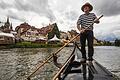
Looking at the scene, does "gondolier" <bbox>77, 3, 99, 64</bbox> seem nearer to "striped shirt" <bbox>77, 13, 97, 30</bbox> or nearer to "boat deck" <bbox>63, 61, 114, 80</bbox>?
Result: "striped shirt" <bbox>77, 13, 97, 30</bbox>

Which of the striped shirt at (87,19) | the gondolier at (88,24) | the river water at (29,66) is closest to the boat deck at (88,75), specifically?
the gondolier at (88,24)

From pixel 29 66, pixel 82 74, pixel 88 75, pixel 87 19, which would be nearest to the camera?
pixel 88 75

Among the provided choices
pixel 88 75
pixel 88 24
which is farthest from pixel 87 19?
pixel 88 75

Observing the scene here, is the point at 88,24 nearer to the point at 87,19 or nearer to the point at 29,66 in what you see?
the point at 87,19

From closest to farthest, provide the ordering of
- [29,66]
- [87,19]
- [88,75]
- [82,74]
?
1. [88,75]
2. [82,74]
3. [87,19]
4. [29,66]

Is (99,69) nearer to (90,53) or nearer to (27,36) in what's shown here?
(90,53)

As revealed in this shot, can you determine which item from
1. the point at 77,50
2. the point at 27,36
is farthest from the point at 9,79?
the point at 27,36

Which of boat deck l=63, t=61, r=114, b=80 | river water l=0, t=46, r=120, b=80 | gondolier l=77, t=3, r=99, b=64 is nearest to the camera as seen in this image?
boat deck l=63, t=61, r=114, b=80

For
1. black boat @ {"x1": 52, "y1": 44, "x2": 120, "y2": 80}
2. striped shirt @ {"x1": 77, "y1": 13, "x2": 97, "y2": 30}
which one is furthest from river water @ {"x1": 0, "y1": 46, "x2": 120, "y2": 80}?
black boat @ {"x1": 52, "y1": 44, "x2": 120, "y2": 80}

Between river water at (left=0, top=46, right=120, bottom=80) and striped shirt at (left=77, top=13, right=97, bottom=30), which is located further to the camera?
river water at (left=0, top=46, right=120, bottom=80)

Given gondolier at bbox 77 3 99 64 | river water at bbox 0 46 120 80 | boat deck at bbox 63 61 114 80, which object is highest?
gondolier at bbox 77 3 99 64

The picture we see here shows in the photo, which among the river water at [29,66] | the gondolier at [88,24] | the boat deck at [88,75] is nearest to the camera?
the boat deck at [88,75]

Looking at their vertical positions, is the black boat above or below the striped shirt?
below

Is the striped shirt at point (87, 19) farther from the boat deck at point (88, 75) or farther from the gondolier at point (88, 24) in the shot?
the boat deck at point (88, 75)
